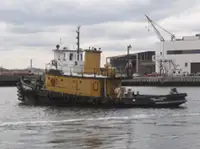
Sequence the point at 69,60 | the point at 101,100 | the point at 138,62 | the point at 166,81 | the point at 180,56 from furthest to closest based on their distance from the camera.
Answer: the point at 138,62
the point at 180,56
the point at 166,81
the point at 69,60
the point at 101,100

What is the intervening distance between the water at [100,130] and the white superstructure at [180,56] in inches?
4674

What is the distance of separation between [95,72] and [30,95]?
21.9 feet

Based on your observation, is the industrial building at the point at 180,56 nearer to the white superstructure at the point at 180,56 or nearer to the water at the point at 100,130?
the white superstructure at the point at 180,56

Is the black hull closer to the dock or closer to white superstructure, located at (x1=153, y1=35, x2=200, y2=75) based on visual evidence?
the dock

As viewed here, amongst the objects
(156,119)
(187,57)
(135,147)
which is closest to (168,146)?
(135,147)

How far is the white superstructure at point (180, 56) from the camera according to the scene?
158375mm

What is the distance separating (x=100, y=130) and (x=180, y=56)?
440 ft

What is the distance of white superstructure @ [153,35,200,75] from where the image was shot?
158 meters

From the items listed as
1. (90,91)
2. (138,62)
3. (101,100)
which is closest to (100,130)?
(101,100)

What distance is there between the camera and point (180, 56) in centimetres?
16075

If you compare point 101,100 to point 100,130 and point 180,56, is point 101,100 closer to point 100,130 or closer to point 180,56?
point 100,130

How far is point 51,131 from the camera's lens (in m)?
28.9

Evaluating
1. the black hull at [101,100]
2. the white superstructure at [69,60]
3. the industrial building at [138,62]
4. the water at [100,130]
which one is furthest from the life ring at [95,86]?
the industrial building at [138,62]

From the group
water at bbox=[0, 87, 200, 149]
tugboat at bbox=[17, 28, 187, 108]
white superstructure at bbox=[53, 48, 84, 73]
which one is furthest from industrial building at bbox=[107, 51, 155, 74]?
water at bbox=[0, 87, 200, 149]
